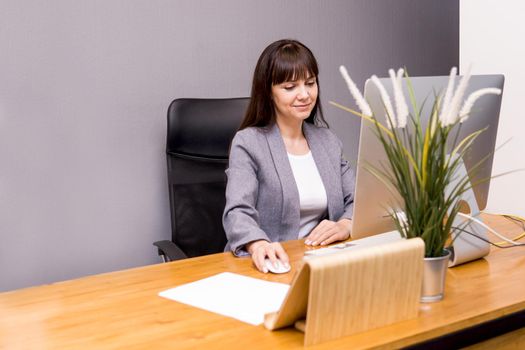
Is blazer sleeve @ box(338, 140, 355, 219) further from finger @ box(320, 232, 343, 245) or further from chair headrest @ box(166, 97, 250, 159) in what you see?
chair headrest @ box(166, 97, 250, 159)

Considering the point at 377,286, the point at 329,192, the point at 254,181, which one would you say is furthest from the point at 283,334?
the point at 329,192

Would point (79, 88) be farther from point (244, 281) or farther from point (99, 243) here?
point (244, 281)

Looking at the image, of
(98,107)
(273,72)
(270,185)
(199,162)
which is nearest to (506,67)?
(273,72)

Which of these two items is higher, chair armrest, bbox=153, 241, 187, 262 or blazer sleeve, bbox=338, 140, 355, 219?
blazer sleeve, bbox=338, 140, 355, 219

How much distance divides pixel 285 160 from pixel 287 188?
0.09 metres

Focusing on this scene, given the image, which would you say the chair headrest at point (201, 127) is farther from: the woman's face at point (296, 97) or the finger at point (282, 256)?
the finger at point (282, 256)

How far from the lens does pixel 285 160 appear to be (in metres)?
1.97

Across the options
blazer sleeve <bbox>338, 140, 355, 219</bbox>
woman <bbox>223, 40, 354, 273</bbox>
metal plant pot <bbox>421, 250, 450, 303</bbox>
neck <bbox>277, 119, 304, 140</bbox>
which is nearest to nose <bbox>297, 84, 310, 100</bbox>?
woman <bbox>223, 40, 354, 273</bbox>

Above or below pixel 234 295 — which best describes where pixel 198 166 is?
above

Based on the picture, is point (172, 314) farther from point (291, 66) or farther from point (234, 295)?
point (291, 66)

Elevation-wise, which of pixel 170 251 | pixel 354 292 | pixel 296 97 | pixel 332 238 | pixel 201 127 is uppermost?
pixel 296 97

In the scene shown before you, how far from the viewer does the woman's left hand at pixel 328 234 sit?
1729 mm

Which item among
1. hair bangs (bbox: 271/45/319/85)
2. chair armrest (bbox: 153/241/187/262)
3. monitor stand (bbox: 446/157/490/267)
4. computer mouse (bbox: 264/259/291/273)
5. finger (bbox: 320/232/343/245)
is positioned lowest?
chair armrest (bbox: 153/241/187/262)

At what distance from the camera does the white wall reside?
7.58 ft
